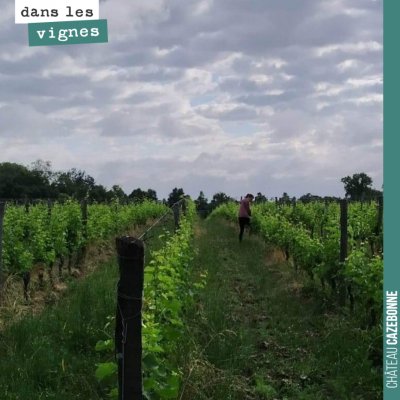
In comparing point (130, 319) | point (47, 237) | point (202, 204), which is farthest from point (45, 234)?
point (202, 204)

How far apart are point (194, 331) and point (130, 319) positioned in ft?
10.1

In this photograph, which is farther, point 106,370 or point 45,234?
point 45,234

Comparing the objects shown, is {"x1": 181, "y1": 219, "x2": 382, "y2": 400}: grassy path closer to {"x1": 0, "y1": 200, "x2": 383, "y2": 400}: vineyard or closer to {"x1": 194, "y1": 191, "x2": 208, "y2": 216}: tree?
{"x1": 0, "y1": 200, "x2": 383, "y2": 400}: vineyard

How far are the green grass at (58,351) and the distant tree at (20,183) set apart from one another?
7317 centimetres

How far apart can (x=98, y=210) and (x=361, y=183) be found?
70.2m

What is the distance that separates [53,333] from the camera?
597cm

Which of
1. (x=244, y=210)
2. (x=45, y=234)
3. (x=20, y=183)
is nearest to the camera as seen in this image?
(x=45, y=234)

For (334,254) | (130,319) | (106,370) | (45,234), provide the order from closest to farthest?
1. (130,319)
2. (106,370)
3. (334,254)
4. (45,234)

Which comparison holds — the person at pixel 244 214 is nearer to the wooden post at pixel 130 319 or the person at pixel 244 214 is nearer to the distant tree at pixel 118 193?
the distant tree at pixel 118 193

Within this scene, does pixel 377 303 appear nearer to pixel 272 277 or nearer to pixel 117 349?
pixel 117 349

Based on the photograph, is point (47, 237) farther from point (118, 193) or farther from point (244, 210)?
point (118, 193)

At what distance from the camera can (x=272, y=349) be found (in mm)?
6188

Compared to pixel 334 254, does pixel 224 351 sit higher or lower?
lower

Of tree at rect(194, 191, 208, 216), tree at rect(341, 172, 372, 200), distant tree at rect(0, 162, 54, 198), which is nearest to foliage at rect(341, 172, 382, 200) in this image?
tree at rect(341, 172, 372, 200)
